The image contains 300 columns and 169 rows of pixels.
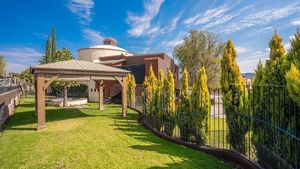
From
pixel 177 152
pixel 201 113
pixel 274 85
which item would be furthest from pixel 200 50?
pixel 274 85

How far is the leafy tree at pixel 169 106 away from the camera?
7.78 m

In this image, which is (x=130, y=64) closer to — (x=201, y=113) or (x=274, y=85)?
(x=201, y=113)

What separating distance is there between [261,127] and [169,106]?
435cm

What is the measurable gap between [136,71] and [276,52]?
64.5 feet

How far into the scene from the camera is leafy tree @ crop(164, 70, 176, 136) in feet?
25.5

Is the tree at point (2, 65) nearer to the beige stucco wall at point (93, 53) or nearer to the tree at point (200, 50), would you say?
the beige stucco wall at point (93, 53)

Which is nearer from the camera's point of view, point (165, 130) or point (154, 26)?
point (165, 130)

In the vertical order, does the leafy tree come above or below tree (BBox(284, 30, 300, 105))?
below

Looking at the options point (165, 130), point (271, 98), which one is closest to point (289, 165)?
point (271, 98)

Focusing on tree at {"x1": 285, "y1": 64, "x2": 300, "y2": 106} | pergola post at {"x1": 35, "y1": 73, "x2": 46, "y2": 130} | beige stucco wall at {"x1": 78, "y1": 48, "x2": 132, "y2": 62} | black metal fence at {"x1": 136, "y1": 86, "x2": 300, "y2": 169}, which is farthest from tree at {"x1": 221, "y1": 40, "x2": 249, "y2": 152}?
beige stucco wall at {"x1": 78, "y1": 48, "x2": 132, "y2": 62}

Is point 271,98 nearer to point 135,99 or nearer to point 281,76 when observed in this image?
point 281,76

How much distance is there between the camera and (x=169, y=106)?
8.24 m

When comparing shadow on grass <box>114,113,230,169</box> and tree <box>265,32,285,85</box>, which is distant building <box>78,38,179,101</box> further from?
tree <box>265,32,285,85</box>

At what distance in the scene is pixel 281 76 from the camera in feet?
13.2
